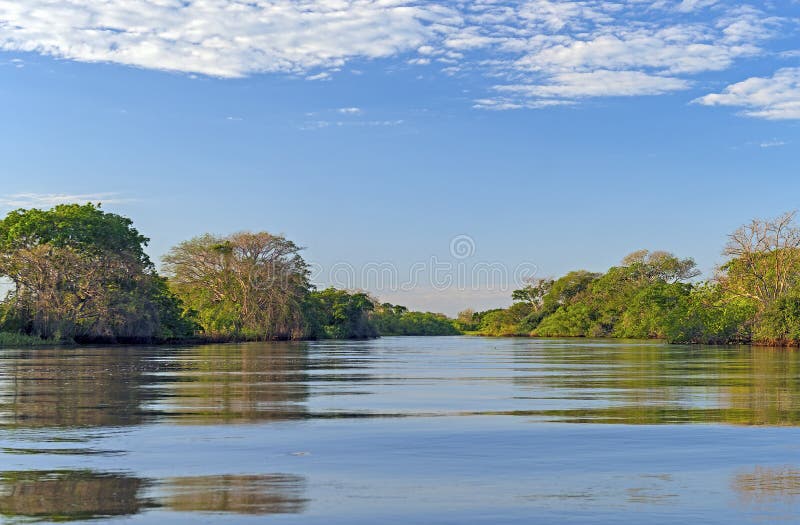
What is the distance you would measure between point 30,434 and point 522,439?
24.2ft

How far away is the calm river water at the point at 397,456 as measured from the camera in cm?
828

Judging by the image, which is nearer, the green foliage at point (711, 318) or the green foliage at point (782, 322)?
the green foliage at point (782, 322)

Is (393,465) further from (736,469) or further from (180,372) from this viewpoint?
(180,372)

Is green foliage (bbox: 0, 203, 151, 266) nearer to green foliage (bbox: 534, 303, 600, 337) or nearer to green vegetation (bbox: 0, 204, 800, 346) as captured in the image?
green vegetation (bbox: 0, 204, 800, 346)

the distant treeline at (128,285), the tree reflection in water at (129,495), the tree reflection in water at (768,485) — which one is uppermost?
the distant treeline at (128,285)

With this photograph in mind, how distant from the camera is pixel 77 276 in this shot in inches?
2803

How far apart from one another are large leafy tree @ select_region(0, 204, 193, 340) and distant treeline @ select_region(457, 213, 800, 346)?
168 ft

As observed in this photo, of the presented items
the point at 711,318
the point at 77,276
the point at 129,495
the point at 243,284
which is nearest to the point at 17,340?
the point at 77,276

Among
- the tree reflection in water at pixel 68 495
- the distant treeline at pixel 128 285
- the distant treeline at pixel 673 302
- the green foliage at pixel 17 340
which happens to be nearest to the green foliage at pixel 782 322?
the distant treeline at pixel 673 302

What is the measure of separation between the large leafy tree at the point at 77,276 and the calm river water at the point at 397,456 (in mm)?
50452

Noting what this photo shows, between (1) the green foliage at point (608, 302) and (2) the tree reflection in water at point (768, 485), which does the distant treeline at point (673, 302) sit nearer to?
(1) the green foliage at point (608, 302)

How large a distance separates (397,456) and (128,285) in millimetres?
69441

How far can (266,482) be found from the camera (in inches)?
377

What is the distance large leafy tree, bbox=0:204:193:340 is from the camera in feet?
227
